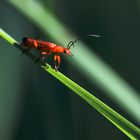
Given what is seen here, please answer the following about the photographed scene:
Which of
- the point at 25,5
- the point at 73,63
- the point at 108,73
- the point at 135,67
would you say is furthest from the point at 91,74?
the point at 135,67

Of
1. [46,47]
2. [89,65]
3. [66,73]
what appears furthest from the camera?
[66,73]

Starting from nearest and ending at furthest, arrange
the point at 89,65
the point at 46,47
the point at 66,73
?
the point at 89,65 < the point at 46,47 < the point at 66,73

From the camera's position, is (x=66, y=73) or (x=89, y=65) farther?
(x=66, y=73)

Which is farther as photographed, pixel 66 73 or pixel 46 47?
pixel 66 73

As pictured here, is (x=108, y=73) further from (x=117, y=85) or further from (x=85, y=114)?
(x=85, y=114)

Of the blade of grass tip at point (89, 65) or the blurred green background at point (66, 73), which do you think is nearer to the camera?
the blade of grass tip at point (89, 65)

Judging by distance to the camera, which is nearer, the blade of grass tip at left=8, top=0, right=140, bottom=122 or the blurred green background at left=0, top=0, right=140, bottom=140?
the blade of grass tip at left=8, top=0, right=140, bottom=122
